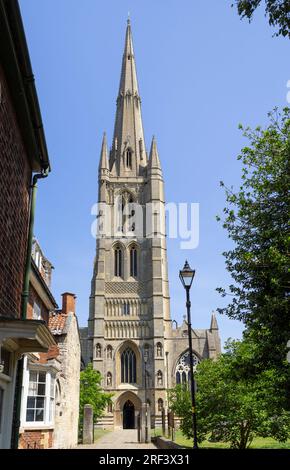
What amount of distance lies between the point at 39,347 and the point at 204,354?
64207 millimetres

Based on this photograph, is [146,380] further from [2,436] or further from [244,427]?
[2,436]

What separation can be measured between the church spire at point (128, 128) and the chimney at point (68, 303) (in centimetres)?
5426

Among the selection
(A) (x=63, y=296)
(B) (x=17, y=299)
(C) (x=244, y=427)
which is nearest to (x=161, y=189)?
(A) (x=63, y=296)

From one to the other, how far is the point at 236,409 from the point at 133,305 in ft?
156

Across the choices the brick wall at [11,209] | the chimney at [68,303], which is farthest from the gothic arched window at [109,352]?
the brick wall at [11,209]

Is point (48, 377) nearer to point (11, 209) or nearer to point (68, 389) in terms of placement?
point (68, 389)

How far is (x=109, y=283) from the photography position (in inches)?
2699

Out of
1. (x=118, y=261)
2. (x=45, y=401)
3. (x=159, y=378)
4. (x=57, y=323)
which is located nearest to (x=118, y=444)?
(x=57, y=323)

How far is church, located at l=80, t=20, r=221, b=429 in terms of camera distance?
204 feet

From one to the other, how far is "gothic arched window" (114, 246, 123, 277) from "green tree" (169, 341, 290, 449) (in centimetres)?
4567

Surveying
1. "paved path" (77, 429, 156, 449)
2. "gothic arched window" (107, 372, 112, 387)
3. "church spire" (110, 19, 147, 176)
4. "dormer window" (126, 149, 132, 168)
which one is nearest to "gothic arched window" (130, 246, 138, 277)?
"church spire" (110, 19, 147, 176)

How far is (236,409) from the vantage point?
19969mm

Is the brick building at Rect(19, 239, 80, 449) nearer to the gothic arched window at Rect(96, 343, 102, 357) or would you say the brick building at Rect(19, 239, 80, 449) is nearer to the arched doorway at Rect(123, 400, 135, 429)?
the gothic arched window at Rect(96, 343, 102, 357)
